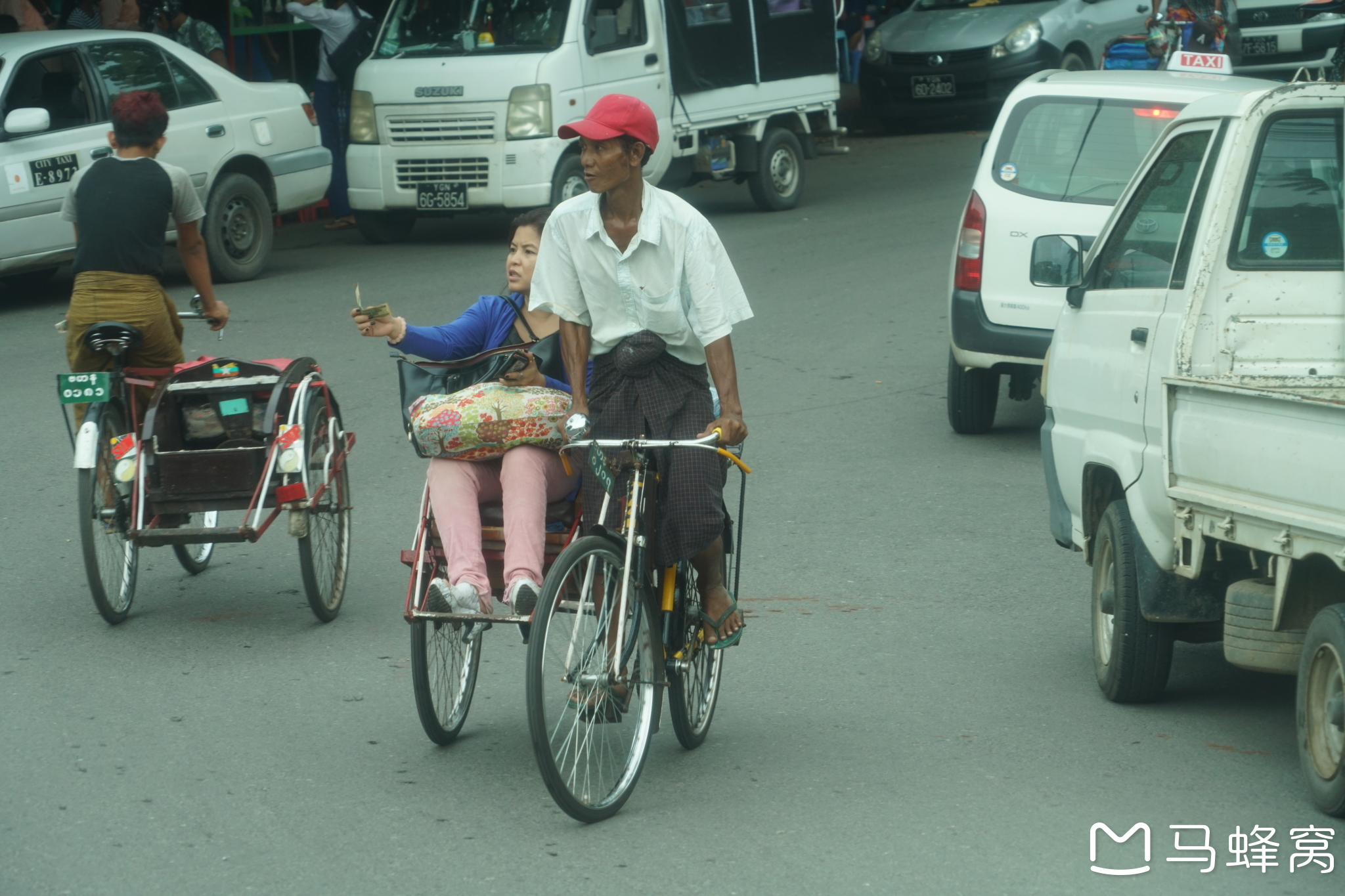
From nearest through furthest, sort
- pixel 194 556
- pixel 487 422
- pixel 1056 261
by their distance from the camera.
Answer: pixel 487 422 < pixel 1056 261 < pixel 194 556

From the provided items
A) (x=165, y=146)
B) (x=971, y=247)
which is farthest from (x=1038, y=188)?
(x=165, y=146)

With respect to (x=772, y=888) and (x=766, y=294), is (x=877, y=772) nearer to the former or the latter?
(x=772, y=888)

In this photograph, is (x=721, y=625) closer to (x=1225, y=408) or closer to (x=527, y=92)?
(x=1225, y=408)

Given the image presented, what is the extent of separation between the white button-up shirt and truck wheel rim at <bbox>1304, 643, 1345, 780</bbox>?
162cm

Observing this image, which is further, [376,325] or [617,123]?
[376,325]

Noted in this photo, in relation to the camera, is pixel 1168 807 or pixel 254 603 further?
pixel 254 603

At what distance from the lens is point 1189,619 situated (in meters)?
4.71

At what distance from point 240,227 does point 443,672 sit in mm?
9011

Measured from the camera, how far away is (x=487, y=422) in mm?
4523

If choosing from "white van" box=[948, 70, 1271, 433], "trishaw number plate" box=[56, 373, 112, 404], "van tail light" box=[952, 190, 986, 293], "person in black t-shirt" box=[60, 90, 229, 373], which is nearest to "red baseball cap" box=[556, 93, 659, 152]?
"trishaw number plate" box=[56, 373, 112, 404]

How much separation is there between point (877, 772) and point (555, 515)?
111cm

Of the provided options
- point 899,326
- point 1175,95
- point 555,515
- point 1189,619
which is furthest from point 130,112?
point 899,326

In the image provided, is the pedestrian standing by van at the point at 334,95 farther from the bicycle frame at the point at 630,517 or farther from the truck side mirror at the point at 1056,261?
the bicycle frame at the point at 630,517

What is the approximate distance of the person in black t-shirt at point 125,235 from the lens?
237 inches
